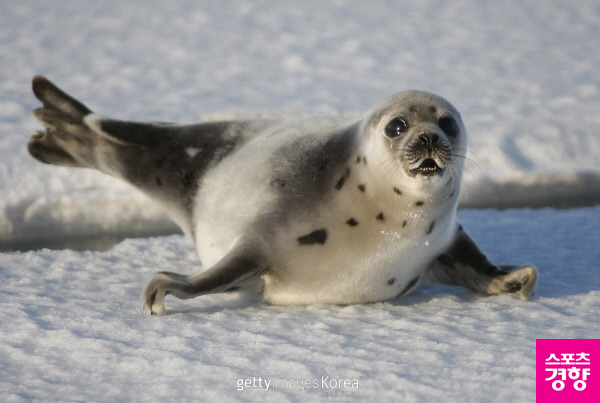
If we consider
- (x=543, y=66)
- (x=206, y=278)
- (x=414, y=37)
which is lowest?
(x=206, y=278)

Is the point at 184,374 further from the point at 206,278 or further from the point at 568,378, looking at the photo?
the point at 568,378

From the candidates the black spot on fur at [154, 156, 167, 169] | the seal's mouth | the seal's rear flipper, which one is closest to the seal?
the seal's mouth

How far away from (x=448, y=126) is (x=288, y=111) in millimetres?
1108

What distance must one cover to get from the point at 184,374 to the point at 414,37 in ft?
18.4

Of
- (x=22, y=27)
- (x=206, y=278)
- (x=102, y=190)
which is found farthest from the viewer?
(x=22, y=27)

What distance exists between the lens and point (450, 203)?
10.8 ft

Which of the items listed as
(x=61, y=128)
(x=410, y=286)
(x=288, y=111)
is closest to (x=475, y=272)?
(x=410, y=286)

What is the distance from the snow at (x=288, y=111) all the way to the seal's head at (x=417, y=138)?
54 cm

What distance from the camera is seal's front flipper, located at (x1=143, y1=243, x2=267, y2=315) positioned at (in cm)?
317

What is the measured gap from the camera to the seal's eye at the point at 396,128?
3193 mm

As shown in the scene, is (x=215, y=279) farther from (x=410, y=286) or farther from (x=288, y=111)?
(x=288, y=111)

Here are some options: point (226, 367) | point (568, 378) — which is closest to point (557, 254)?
point (568, 378)

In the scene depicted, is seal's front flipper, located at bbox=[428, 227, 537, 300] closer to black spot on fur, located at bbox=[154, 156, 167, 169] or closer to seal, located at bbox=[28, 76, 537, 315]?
seal, located at bbox=[28, 76, 537, 315]

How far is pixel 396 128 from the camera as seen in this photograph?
126 inches
